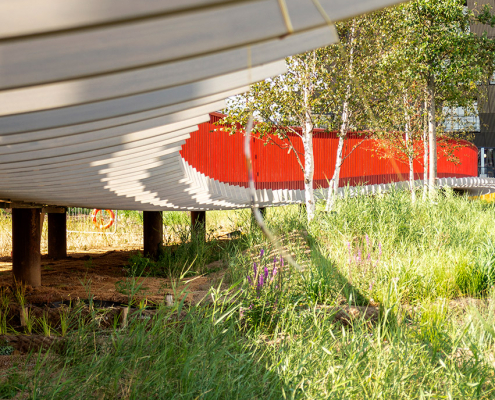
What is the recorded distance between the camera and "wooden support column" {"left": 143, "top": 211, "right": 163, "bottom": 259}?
8.45 m

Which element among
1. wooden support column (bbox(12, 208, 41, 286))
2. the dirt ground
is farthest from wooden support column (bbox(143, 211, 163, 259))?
wooden support column (bbox(12, 208, 41, 286))

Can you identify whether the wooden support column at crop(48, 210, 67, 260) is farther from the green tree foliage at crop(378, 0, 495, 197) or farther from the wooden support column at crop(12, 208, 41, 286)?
the green tree foliage at crop(378, 0, 495, 197)

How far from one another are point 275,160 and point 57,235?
4.97m

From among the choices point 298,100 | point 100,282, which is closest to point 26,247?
point 100,282

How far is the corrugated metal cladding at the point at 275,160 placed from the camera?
8.74 m

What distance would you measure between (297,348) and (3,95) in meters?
2.48

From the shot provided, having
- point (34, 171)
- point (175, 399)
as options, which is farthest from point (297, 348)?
point (34, 171)

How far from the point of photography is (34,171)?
2.94 meters

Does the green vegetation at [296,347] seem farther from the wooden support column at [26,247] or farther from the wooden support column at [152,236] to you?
the wooden support column at [152,236]

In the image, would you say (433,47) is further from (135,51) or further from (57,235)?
(135,51)

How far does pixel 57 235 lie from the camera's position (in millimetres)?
8773

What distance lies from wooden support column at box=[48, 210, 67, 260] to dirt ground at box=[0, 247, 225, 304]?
174 mm

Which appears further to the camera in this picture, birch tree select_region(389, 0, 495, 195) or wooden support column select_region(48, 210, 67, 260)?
birch tree select_region(389, 0, 495, 195)

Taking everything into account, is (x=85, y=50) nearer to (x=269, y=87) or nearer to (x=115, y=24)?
(x=115, y=24)
